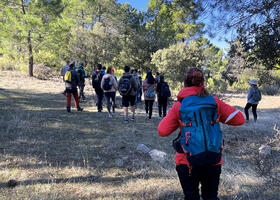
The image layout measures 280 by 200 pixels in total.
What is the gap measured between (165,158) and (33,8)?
18.9m

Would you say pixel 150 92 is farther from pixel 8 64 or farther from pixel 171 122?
pixel 8 64

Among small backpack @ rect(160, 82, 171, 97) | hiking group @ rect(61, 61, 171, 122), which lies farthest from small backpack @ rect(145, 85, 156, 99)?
small backpack @ rect(160, 82, 171, 97)

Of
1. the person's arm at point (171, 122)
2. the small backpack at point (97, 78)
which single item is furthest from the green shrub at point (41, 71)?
the person's arm at point (171, 122)

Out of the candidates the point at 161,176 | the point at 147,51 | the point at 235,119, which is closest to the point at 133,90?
the point at 161,176

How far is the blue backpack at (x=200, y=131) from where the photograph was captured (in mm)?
1835

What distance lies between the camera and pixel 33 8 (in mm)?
18297

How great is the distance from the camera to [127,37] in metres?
29.6

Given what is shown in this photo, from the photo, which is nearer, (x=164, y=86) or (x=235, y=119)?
(x=235, y=119)

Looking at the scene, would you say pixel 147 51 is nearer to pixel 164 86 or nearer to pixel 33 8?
pixel 33 8

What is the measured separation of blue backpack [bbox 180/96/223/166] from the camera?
6.02ft

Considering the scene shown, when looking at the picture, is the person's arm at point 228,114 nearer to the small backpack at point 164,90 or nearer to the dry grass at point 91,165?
the dry grass at point 91,165

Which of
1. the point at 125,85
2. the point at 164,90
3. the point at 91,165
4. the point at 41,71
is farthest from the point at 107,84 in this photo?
the point at 41,71

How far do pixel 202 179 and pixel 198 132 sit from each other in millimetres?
473

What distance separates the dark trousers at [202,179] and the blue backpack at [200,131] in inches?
3.6
